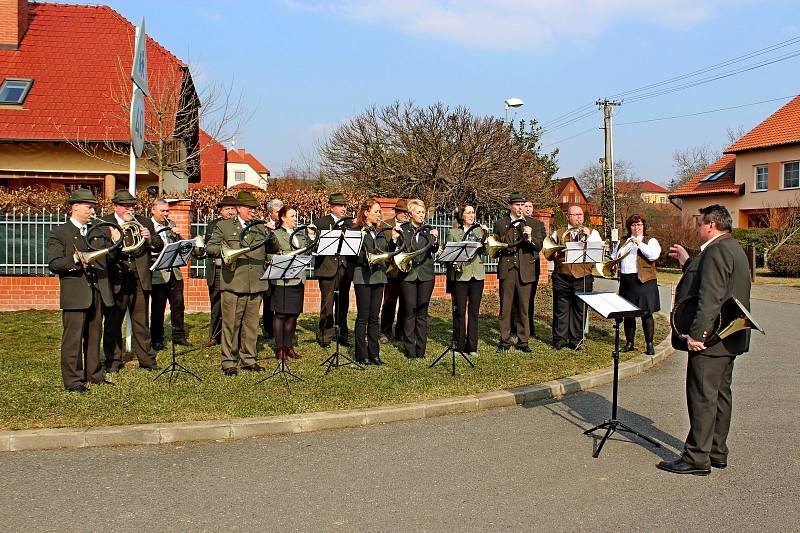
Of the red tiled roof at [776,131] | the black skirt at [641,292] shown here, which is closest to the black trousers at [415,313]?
the black skirt at [641,292]

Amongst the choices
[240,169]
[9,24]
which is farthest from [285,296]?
[240,169]

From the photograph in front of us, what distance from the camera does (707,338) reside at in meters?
5.74

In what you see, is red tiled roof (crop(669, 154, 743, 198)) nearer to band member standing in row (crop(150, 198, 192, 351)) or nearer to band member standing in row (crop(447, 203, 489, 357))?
band member standing in row (crop(447, 203, 489, 357))

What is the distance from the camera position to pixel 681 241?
103ft

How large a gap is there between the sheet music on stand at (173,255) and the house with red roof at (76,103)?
10227mm

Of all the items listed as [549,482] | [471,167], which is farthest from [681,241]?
[549,482]

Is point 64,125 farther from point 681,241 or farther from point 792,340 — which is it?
point 681,241

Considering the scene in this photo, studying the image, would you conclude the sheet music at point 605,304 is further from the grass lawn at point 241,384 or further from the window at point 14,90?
the window at point 14,90

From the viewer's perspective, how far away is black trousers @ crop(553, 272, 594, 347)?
10.9m

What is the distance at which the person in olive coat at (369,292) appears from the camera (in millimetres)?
9320

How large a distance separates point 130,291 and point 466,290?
439 centimetres

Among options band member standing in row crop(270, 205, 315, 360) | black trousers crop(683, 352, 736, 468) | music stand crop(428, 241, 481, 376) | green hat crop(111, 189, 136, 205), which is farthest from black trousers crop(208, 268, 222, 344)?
black trousers crop(683, 352, 736, 468)

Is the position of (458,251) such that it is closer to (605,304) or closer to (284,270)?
(284,270)

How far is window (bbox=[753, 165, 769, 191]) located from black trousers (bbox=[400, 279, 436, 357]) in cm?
3667
